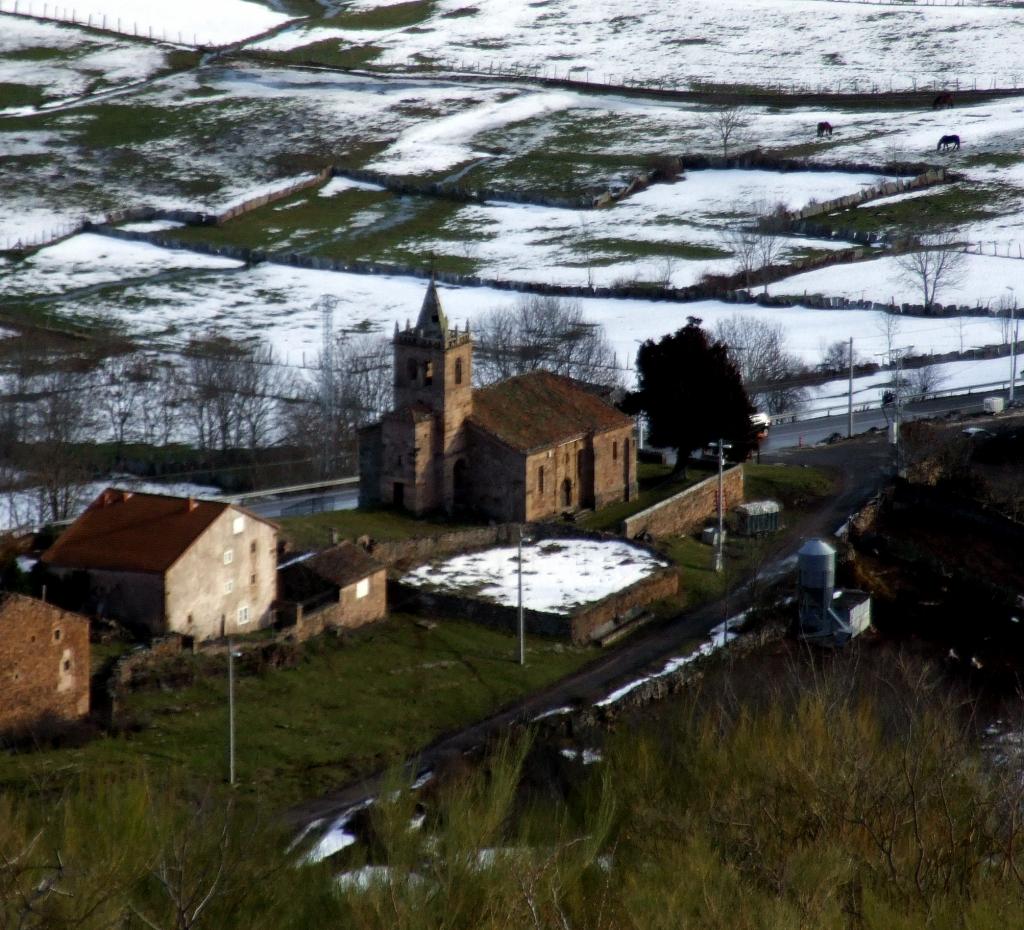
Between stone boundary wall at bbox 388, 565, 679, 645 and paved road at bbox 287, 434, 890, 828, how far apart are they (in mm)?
1040

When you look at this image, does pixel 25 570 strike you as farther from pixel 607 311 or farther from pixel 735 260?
pixel 735 260

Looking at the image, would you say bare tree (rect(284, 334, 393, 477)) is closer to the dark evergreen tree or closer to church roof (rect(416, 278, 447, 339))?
church roof (rect(416, 278, 447, 339))

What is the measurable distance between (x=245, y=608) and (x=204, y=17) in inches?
5545

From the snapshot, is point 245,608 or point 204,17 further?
point 204,17

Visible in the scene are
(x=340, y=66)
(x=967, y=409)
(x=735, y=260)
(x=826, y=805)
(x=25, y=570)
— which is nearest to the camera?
(x=826, y=805)

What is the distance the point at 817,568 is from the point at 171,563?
18.6 metres

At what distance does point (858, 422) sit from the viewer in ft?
273

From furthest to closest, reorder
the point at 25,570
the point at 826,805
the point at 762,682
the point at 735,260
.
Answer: the point at 735,260, the point at 25,570, the point at 762,682, the point at 826,805

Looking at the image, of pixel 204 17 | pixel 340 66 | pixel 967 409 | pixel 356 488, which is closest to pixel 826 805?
pixel 356 488

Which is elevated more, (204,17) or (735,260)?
(204,17)

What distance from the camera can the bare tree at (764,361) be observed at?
287ft

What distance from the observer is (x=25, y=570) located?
174 feet

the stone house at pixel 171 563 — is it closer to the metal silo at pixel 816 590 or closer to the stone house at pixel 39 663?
the stone house at pixel 39 663

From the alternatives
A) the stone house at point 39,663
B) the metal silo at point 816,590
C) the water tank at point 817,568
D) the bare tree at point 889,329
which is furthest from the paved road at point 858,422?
the stone house at point 39,663
